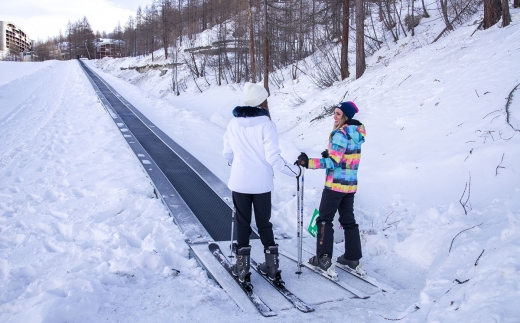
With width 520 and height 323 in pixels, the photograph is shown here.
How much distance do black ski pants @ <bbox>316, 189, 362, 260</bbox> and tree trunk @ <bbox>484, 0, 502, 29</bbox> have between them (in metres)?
11.3

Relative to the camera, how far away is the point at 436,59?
12.2 metres

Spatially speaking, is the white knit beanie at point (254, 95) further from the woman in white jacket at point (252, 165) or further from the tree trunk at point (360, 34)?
the tree trunk at point (360, 34)

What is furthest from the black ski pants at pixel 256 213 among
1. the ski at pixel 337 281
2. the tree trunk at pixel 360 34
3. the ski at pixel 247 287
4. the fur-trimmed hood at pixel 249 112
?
the tree trunk at pixel 360 34

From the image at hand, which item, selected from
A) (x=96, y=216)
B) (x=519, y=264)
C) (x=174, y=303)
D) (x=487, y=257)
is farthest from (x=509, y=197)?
(x=96, y=216)

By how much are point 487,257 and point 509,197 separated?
209 cm

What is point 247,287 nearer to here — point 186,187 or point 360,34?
point 186,187

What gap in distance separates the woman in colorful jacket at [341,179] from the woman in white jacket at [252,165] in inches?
14.2

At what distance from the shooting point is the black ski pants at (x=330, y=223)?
4.26 metres

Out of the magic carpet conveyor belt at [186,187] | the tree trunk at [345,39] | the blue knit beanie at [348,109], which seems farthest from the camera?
the tree trunk at [345,39]

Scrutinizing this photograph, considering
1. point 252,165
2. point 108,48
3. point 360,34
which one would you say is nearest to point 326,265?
point 252,165

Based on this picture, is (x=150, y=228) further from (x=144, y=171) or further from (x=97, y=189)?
(x=144, y=171)

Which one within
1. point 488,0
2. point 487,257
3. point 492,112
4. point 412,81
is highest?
point 488,0

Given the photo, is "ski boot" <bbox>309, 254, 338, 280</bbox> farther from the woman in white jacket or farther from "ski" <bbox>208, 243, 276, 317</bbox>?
"ski" <bbox>208, 243, 276, 317</bbox>

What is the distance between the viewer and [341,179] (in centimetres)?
418
